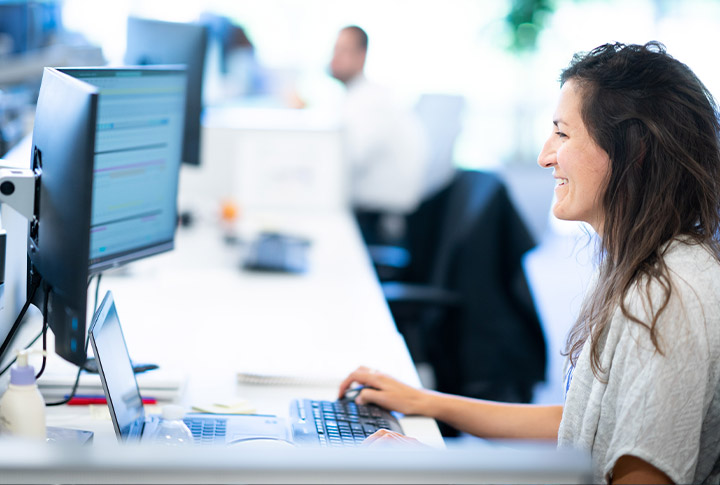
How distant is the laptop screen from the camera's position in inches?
42.8

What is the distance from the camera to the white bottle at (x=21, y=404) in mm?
1004

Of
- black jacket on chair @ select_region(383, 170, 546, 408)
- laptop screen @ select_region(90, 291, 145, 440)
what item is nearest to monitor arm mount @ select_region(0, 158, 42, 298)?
laptop screen @ select_region(90, 291, 145, 440)

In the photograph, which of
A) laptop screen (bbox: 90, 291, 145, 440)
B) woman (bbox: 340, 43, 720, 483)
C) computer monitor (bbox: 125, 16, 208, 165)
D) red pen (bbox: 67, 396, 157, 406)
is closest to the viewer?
woman (bbox: 340, 43, 720, 483)

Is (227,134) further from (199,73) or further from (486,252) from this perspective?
(486,252)

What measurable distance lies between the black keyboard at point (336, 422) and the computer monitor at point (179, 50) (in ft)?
3.44

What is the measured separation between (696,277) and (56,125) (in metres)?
0.82

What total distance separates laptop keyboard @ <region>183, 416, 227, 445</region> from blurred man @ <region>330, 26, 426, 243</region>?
83.5 inches

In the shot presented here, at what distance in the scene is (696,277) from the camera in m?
1.03

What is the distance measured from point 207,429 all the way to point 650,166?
2.44 feet

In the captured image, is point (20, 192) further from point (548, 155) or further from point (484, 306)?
point (484, 306)

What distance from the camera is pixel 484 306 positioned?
7.43 ft

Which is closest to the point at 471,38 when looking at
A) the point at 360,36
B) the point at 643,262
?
the point at 360,36

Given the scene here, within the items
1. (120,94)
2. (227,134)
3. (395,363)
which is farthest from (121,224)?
(227,134)

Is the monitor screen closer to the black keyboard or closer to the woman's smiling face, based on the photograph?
the black keyboard
